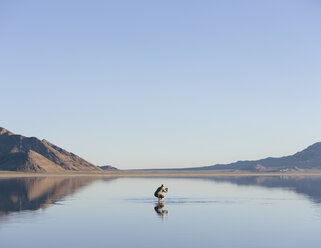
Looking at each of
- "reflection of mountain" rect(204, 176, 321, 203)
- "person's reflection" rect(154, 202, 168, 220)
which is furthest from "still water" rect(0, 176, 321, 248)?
"reflection of mountain" rect(204, 176, 321, 203)

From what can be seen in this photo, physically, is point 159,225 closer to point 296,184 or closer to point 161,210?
point 161,210

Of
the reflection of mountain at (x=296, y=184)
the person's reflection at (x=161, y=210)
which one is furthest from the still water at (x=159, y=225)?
the reflection of mountain at (x=296, y=184)

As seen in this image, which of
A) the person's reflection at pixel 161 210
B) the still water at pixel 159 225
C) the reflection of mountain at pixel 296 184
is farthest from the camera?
the reflection of mountain at pixel 296 184

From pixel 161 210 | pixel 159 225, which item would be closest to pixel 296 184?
pixel 161 210

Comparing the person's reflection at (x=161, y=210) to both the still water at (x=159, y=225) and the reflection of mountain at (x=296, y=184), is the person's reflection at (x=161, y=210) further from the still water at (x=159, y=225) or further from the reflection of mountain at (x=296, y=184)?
the reflection of mountain at (x=296, y=184)

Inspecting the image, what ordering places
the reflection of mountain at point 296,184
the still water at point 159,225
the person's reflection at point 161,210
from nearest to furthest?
the still water at point 159,225
the person's reflection at point 161,210
the reflection of mountain at point 296,184

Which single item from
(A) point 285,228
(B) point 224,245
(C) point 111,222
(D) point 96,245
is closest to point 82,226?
(C) point 111,222

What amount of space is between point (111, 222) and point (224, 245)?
421 inches

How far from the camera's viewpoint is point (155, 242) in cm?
2409

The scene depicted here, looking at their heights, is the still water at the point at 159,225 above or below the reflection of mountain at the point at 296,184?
below

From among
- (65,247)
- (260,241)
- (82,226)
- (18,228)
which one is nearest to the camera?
(65,247)

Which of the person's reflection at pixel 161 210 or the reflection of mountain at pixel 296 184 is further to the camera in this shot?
the reflection of mountain at pixel 296 184

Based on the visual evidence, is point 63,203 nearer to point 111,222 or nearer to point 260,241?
point 111,222

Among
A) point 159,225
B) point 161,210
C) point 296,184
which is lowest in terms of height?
point 159,225
